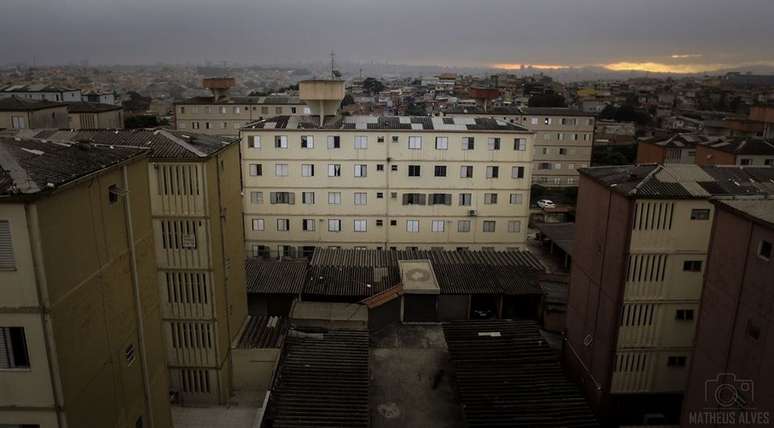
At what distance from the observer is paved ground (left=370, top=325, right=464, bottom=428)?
17828 mm

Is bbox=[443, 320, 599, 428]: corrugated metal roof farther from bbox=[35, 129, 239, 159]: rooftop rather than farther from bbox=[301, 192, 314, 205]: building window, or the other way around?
bbox=[301, 192, 314, 205]: building window

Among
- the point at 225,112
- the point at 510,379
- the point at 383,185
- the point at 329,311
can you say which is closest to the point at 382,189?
the point at 383,185

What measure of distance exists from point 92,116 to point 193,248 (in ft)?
123

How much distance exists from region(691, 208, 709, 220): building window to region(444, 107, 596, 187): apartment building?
38.9 meters

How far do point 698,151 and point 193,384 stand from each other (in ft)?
136

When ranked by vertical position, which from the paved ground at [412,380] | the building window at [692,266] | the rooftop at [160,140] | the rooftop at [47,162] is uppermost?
the rooftop at [47,162]

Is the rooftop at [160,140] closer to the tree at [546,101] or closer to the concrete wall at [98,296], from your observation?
the concrete wall at [98,296]

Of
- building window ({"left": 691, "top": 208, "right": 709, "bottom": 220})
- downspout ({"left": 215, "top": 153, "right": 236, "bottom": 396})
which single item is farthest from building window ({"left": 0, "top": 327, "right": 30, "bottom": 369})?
building window ({"left": 691, "top": 208, "right": 709, "bottom": 220})

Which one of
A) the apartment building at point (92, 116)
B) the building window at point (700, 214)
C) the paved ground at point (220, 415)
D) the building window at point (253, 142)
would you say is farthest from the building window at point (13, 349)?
the apartment building at point (92, 116)

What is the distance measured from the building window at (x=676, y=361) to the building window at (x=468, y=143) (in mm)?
18235

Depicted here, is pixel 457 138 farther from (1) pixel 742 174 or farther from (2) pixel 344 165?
(1) pixel 742 174

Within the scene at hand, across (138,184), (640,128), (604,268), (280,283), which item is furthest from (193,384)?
(640,128)

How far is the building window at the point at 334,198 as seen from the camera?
33312 mm

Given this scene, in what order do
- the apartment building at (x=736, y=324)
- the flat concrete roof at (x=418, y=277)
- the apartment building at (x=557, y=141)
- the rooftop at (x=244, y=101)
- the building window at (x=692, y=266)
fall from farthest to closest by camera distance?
1. the rooftop at (x=244, y=101)
2. the apartment building at (x=557, y=141)
3. the flat concrete roof at (x=418, y=277)
4. the building window at (x=692, y=266)
5. the apartment building at (x=736, y=324)
